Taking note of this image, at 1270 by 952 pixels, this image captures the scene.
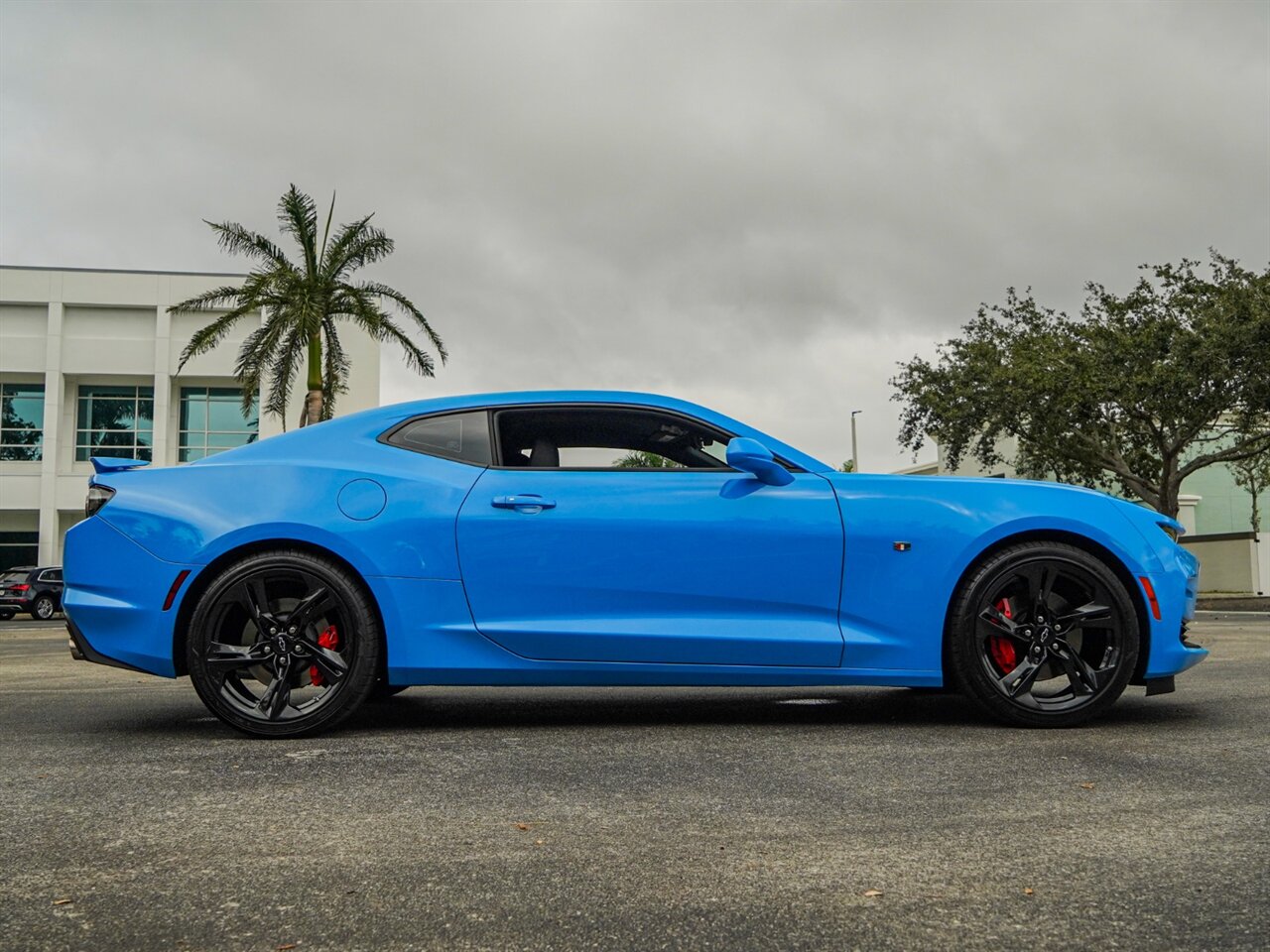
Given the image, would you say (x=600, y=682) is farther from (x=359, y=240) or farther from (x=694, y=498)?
(x=359, y=240)

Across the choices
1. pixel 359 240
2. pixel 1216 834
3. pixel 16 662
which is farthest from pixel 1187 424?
pixel 1216 834

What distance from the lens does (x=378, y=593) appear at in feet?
15.1

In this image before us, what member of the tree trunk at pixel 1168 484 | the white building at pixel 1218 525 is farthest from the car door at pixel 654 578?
the white building at pixel 1218 525

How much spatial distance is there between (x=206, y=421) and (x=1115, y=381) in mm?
32102

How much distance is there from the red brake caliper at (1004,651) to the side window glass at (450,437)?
215cm

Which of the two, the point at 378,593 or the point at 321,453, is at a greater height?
the point at 321,453

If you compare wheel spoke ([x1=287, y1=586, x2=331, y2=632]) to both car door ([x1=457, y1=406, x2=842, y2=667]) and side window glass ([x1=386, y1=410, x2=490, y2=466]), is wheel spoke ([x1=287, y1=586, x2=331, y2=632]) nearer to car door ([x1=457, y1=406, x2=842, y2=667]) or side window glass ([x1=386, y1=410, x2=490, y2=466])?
car door ([x1=457, y1=406, x2=842, y2=667])

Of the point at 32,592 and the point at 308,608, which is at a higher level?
the point at 308,608

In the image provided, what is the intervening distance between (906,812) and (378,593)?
7.42 feet

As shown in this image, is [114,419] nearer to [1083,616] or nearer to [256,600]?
[256,600]

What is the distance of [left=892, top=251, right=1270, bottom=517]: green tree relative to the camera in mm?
27891

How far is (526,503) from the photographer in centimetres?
466

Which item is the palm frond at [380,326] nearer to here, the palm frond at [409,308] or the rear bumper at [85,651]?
the palm frond at [409,308]

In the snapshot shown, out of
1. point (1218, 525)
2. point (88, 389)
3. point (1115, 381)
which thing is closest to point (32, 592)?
point (88, 389)
